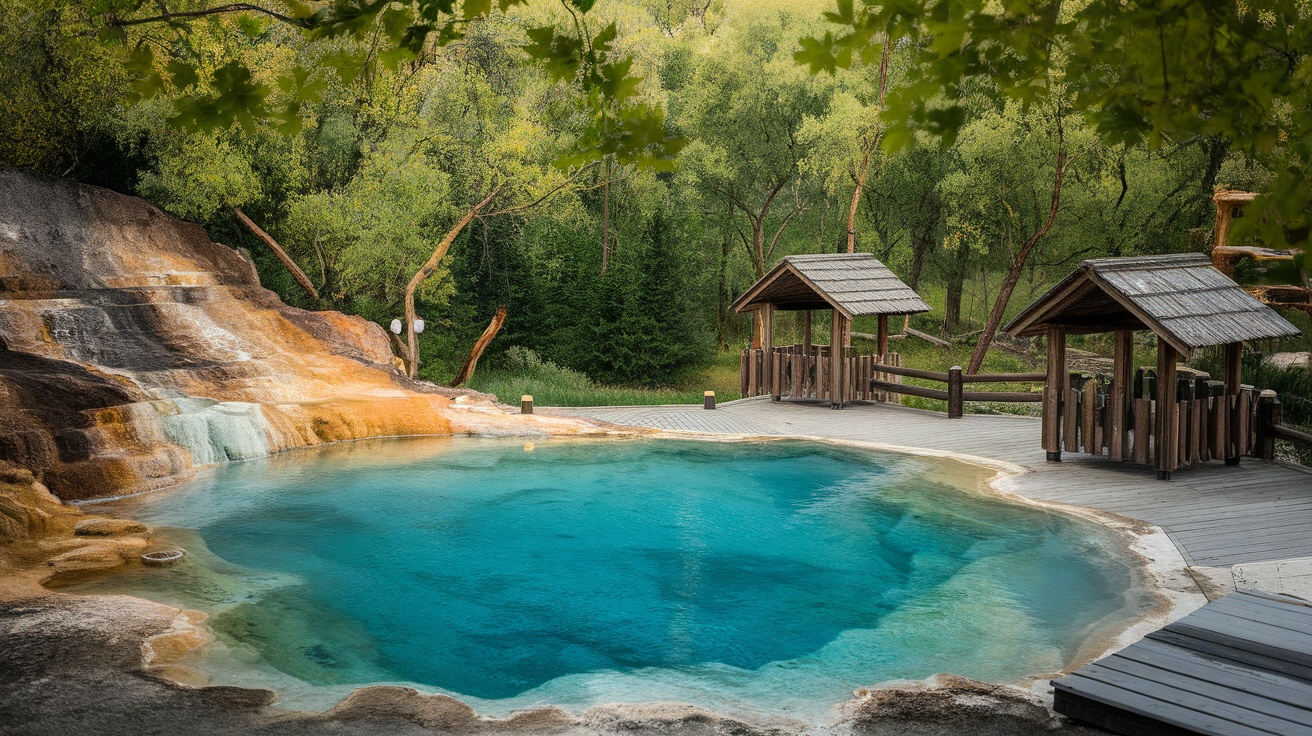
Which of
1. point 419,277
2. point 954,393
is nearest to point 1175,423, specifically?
point 954,393

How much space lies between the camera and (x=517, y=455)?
52.1ft

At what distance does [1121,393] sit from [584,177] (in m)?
17.7

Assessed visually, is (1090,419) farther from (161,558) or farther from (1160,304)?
(161,558)

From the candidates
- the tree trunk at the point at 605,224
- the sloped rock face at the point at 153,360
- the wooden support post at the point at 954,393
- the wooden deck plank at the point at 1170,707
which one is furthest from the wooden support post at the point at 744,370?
the wooden deck plank at the point at 1170,707

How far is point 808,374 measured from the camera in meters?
20.4

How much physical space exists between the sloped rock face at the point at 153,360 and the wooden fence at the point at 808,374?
587 centimetres

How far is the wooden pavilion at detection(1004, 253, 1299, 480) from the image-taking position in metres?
12.0

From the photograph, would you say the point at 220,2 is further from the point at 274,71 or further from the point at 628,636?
the point at 628,636

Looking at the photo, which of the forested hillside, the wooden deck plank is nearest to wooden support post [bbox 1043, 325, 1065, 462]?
the forested hillside

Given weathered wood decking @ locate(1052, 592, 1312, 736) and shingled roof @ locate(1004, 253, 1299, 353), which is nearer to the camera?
weathered wood decking @ locate(1052, 592, 1312, 736)

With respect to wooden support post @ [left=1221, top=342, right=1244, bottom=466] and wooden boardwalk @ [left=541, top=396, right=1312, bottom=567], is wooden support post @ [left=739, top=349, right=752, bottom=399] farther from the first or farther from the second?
wooden support post @ [left=1221, top=342, right=1244, bottom=466]

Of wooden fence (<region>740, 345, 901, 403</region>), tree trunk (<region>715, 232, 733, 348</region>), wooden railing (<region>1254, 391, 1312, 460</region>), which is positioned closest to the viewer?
wooden railing (<region>1254, 391, 1312, 460</region>)

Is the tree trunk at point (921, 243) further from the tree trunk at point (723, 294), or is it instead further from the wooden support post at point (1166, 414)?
the wooden support post at point (1166, 414)

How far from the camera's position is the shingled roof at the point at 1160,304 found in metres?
11.7
